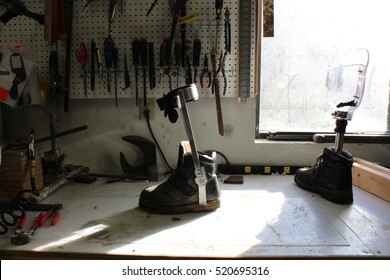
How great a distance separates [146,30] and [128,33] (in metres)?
0.08

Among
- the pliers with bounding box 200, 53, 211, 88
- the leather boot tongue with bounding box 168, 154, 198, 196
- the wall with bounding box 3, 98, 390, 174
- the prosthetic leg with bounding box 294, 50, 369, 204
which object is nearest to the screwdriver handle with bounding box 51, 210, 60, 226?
the leather boot tongue with bounding box 168, 154, 198, 196

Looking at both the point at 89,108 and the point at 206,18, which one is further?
the point at 89,108

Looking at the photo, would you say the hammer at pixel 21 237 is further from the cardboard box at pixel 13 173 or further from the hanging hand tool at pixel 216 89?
the hanging hand tool at pixel 216 89

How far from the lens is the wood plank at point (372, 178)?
1.19 meters

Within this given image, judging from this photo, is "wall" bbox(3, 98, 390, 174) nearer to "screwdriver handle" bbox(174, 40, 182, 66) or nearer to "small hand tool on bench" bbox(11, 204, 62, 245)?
"screwdriver handle" bbox(174, 40, 182, 66)

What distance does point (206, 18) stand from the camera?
141cm

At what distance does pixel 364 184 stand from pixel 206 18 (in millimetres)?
957

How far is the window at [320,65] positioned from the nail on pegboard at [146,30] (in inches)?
8.6

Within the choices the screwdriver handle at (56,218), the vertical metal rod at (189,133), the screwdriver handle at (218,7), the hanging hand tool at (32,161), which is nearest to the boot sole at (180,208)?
the vertical metal rod at (189,133)

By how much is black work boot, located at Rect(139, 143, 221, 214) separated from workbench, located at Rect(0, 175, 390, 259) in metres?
0.03

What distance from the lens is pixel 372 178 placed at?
1.26 meters

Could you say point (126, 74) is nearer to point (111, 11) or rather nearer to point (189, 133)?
point (111, 11)
